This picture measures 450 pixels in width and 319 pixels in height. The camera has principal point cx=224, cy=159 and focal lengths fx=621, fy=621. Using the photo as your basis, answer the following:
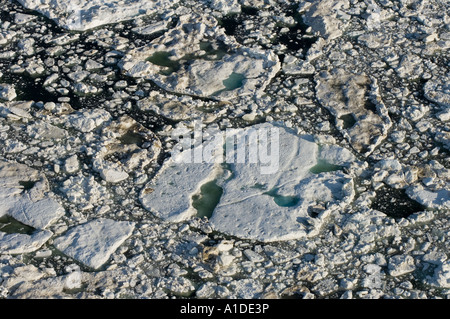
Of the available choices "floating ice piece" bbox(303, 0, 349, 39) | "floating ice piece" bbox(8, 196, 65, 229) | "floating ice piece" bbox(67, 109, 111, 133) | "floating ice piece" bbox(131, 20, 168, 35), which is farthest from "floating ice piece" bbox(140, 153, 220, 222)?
"floating ice piece" bbox(303, 0, 349, 39)

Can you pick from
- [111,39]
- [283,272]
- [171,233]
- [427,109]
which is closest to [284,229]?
[283,272]

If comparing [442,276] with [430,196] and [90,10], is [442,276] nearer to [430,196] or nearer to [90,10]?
[430,196]

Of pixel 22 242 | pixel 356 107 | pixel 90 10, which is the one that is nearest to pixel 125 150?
pixel 22 242

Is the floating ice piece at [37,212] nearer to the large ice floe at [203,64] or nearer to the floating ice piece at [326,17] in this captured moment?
the large ice floe at [203,64]

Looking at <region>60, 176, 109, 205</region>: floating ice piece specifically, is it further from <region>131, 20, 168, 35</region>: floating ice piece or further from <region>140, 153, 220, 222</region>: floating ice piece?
<region>131, 20, 168, 35</region>: floating ice piece

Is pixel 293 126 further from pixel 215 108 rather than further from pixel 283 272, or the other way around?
pixel 283 272

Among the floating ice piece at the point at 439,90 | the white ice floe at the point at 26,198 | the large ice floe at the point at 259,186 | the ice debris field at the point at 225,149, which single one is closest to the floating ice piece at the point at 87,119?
the ice debris field at the point at 225,149
